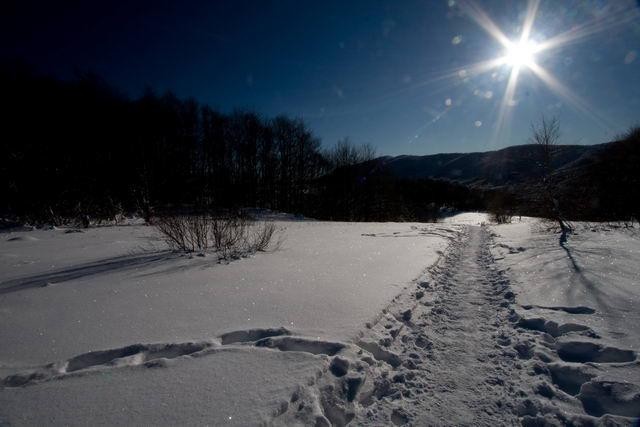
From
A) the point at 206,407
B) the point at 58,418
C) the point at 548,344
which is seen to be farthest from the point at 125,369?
the point at 548,344

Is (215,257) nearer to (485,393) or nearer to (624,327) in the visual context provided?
(485,393)

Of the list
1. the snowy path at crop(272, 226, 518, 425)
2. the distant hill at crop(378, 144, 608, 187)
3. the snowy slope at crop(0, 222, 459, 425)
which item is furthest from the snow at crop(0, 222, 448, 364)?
the distant hill at crop(378, 144, 608, 187)

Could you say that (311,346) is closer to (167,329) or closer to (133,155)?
(167,329)

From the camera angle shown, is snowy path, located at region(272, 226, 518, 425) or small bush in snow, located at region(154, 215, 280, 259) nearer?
snowy path, located at region(272, 226, 518, 425)

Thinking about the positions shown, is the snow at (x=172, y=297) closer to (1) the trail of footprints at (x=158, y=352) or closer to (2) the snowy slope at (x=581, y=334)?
(1) the trail of footprints at (x=158, y=352)

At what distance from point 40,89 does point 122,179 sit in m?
7.32

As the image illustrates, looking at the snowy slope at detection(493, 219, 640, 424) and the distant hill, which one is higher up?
the distant hill

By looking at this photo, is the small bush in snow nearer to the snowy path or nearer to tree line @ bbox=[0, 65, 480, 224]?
tree line @ bbox=[0, 65, 480, 224]

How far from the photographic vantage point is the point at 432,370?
2.54 metres

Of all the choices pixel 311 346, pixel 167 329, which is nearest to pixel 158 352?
pixel 167 329

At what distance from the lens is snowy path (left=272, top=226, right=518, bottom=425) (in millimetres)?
2016

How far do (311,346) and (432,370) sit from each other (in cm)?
110

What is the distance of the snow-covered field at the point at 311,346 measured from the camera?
1961mm

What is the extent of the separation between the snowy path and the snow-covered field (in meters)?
0.01
